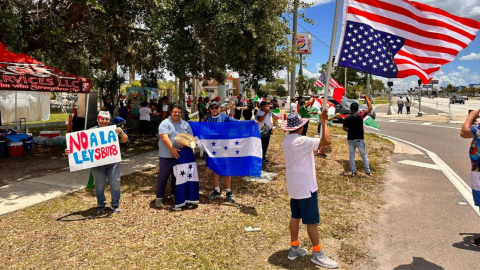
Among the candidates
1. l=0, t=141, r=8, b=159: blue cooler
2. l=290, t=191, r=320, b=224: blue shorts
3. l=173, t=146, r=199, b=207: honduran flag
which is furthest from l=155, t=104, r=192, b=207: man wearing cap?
l=0, t=141, r=8, b=159: blue cooler

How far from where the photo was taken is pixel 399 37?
5.35m

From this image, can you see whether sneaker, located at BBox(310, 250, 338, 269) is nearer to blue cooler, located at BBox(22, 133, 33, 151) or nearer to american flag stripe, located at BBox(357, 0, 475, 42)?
american flag stripe, located at BBox(357, 0, 475, 42)

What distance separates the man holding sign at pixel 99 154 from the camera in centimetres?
546

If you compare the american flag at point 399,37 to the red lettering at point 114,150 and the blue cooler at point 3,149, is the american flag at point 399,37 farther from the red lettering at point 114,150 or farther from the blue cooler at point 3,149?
the blue cooler at point 3,149

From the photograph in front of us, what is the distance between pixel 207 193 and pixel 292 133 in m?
3.40

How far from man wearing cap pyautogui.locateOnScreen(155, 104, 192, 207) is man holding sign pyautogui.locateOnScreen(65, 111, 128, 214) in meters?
0.65

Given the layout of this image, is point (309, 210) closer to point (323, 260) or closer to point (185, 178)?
point (323, 260)

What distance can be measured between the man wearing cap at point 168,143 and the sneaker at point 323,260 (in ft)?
9.17

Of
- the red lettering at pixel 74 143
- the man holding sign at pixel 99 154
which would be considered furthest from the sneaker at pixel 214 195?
the red lettering at pixel 74 143

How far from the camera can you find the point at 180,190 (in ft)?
19.2

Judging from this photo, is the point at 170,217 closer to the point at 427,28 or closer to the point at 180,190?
the point at 180,190

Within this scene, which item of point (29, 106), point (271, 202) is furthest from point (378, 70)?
point (29, 106)

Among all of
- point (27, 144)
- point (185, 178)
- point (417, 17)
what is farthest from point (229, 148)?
point (27, 144)

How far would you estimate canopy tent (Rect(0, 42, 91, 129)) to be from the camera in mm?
7938
